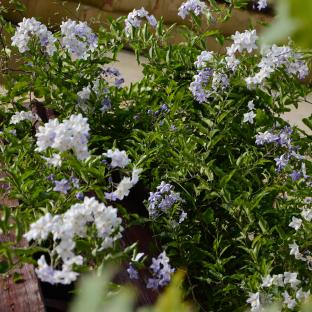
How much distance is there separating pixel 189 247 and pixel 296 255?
303 mm

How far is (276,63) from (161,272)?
2.64ft

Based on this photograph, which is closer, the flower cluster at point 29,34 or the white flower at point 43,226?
the white flower at point 43,226

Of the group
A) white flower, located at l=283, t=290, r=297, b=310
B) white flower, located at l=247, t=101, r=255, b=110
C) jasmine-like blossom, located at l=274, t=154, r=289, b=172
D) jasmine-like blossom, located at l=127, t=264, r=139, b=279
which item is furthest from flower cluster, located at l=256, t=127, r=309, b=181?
jasmine-like blossom, located at l=127, t=264, r=139, b=279

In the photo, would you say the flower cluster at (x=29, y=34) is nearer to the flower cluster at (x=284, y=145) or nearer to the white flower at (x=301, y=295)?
the flower cluster at (x=284, y=145)

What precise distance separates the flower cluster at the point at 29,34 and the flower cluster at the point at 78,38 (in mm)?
84

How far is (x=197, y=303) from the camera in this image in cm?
175

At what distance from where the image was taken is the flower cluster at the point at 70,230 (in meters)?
1.15

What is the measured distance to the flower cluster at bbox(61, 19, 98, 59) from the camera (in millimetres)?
2113

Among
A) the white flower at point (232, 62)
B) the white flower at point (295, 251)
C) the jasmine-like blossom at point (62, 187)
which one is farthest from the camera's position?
the white flower at point (232, 62)

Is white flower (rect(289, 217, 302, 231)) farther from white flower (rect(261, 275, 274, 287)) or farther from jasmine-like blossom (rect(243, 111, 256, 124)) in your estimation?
jasmine-like blossom (rect(243, 111, 256, 124))

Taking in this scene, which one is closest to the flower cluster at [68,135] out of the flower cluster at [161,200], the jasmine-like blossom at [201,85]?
the flower cluster at [161,200]

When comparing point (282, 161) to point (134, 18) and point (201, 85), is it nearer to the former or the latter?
point (201, 85)

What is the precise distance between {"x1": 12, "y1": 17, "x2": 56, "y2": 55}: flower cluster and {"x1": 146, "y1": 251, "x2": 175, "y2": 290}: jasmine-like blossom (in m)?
0.84

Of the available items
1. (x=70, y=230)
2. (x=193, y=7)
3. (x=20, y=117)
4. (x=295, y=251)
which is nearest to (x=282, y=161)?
(x=295, y=251)
